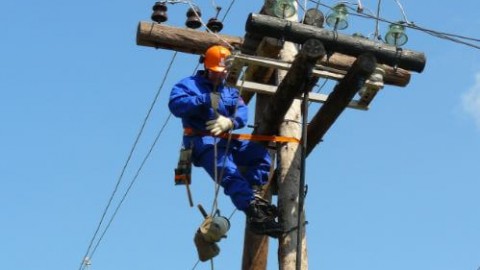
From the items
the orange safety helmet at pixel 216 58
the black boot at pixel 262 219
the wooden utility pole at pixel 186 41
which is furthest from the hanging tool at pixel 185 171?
the wooden utility pole at pixel 186 41

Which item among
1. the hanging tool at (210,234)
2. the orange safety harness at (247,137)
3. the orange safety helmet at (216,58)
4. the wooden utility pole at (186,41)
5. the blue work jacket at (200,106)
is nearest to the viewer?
the hanging tool at (210,234)

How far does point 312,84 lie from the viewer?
9.10m

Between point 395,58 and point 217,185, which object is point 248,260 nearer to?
point 217,185

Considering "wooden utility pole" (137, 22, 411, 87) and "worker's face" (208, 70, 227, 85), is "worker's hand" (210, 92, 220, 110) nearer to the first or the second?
"worker's face" (208, 70, 227, 85)

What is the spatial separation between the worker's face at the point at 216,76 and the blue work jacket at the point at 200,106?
4cm

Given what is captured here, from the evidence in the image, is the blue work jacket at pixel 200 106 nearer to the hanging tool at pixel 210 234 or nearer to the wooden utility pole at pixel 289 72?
the wooden utility pole at pixel 289 72

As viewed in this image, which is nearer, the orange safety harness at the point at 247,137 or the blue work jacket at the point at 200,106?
the blue work jacket at the point at 200,106

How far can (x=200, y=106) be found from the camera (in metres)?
9.02

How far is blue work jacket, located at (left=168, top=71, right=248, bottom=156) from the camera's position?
9.02 meters

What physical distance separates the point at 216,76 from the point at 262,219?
116cm

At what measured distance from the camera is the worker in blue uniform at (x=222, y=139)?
892 centimetres

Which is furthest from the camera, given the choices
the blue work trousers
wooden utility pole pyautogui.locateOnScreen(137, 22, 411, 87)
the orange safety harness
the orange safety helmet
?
wooden utility pole pyautogui.locateOnScreen(137, 22, 411, 87)

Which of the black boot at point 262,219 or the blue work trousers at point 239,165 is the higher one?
the blue work trousers at point 239,165

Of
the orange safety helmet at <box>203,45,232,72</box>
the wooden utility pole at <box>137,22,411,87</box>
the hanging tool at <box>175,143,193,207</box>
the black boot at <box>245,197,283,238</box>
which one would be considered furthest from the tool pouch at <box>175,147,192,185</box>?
the wooden utility pole at <box>137,22,411,87</box>
